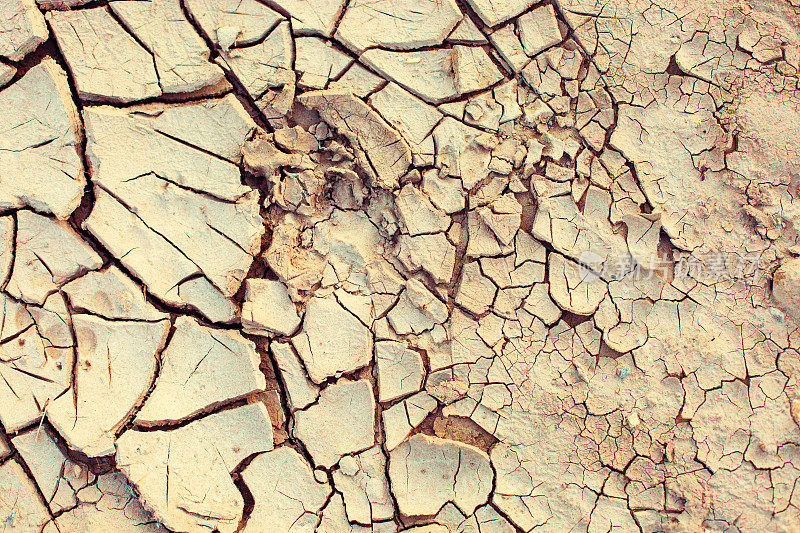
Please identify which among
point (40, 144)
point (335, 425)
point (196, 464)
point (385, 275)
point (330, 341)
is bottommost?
point (196, 464)

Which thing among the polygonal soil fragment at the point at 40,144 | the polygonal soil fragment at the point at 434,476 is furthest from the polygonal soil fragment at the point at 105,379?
the polygonal soil fragment at the point at 434,476

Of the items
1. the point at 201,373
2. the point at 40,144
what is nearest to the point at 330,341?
the point at 201,373

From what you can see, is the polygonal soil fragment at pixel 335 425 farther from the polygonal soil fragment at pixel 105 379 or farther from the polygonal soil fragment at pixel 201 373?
the polygonal soil fragment at pixel 105 379

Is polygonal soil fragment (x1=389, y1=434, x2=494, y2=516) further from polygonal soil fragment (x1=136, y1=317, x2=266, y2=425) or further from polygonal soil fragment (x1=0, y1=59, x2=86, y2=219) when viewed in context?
polygonal soil fragment (x1=0, y1=59, x2=86, y2=219)

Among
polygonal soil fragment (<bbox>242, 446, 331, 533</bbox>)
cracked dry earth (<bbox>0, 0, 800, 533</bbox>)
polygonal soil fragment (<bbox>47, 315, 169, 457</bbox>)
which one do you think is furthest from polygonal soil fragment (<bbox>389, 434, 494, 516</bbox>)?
polygonal soil fragment (<bbox>47, 315, 169, 457</bbox>)

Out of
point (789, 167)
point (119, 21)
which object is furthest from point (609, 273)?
point (119, 21)

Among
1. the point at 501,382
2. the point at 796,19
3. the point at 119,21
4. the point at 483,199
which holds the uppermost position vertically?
the point at 796,19

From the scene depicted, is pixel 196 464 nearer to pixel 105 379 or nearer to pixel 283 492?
pixel 283 492

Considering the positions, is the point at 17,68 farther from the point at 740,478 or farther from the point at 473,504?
the point at 740,478

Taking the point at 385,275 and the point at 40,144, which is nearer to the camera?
the point at 40,144
